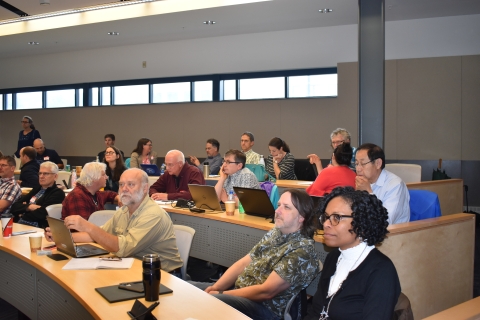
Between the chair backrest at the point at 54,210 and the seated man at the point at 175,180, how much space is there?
1.40 m

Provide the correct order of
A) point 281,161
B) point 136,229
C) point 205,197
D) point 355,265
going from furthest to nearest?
point 281,161 → point 205,197 → point 136,229 → point 355,265

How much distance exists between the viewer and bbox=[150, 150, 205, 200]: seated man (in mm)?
5375

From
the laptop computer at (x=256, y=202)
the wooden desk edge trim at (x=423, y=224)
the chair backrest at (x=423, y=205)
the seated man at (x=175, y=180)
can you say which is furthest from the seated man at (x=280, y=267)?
the seated man at (x=175, y=180)

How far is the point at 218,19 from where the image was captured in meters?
8.28

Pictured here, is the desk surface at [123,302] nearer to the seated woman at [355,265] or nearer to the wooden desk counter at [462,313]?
the seated woman at [355,265]

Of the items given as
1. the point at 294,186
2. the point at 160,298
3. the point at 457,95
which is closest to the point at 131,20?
the point at 294,186

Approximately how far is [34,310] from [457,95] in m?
7.46

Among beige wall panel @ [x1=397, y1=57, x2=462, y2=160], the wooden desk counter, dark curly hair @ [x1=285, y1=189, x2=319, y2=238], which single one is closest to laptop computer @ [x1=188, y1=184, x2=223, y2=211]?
dark curly hair @ [x1=285, y1=189, x2=319, y2=238]

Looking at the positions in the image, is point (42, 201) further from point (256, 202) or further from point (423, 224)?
point (423, 224)

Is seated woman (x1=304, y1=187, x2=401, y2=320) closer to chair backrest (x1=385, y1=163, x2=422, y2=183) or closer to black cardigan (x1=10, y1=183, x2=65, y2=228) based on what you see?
black cardigan (x1=10, y1=183, x2=65, y2=228)

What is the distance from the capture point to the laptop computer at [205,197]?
458 cm

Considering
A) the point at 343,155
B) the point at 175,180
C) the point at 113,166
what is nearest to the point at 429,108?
the point at 343,155

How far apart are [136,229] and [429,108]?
22.0 feet

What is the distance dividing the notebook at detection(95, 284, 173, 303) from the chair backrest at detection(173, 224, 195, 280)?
948 millimetres
